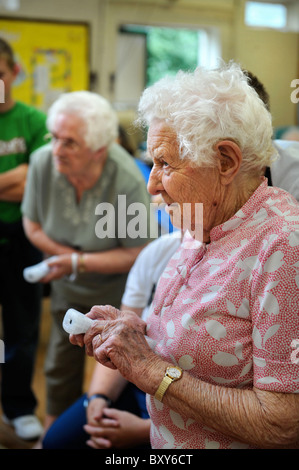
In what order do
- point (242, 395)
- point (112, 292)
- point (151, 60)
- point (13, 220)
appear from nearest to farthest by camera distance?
point (242, 395)
point (112, 292)
point (13, 220)
point (151, 60)

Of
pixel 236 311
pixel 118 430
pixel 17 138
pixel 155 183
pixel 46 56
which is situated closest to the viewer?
pixel 236 311

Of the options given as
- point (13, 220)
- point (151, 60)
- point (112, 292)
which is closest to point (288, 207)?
point (112, 292)

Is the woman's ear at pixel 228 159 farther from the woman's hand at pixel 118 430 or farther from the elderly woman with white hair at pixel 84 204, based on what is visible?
the elderly woman with white hair at pixel 84 204

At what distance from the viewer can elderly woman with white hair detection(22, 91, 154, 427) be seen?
1837 millimetres

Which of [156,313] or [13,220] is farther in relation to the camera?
[13,220]

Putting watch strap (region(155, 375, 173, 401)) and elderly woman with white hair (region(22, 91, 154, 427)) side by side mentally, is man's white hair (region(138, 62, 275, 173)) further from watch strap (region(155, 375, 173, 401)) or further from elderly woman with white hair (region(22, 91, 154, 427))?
elderly woman with white hair (region(22, 91, 154, 427))

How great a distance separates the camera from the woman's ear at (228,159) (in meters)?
0.88

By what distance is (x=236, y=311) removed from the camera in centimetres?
86

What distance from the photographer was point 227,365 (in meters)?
0.88

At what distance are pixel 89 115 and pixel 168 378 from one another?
3.87 feet

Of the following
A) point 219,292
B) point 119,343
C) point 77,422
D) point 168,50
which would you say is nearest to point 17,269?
point 77,422

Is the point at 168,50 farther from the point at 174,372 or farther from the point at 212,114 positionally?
the point at 174,372
